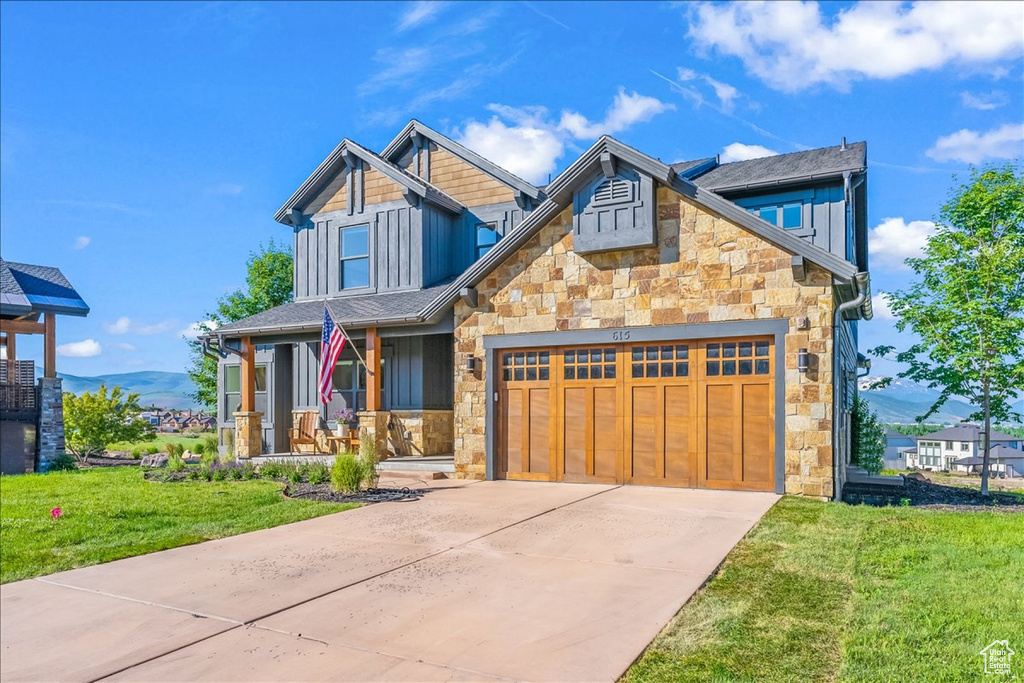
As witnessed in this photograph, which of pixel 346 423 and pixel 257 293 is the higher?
pixel 257 293

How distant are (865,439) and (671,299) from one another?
755 cm

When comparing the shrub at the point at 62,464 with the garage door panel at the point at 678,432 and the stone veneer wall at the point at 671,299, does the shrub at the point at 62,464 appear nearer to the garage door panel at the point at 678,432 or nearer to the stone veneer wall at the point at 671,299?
the stone veneer wall at the point at 671,299

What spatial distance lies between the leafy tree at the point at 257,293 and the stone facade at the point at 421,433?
17646 millimetres

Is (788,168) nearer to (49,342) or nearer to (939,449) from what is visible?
(49,342)

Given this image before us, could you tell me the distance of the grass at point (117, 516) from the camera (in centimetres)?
654

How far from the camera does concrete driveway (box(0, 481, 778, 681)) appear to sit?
13.5ft

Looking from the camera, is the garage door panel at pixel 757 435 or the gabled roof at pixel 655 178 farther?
the garage door panel at pixel 757 435

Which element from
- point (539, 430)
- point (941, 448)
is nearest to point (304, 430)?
point (539, 430)

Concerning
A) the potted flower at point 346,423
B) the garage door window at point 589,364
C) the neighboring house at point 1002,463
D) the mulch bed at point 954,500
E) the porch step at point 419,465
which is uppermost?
the garage door window at point 589,364

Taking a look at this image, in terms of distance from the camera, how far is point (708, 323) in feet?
33.3

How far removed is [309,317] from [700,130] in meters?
10.5

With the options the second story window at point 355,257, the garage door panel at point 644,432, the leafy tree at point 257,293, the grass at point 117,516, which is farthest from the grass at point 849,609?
the leafy tree at point 257,293

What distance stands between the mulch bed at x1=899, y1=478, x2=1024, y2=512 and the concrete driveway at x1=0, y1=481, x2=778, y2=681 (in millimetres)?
3705

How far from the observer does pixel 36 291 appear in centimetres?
1633
